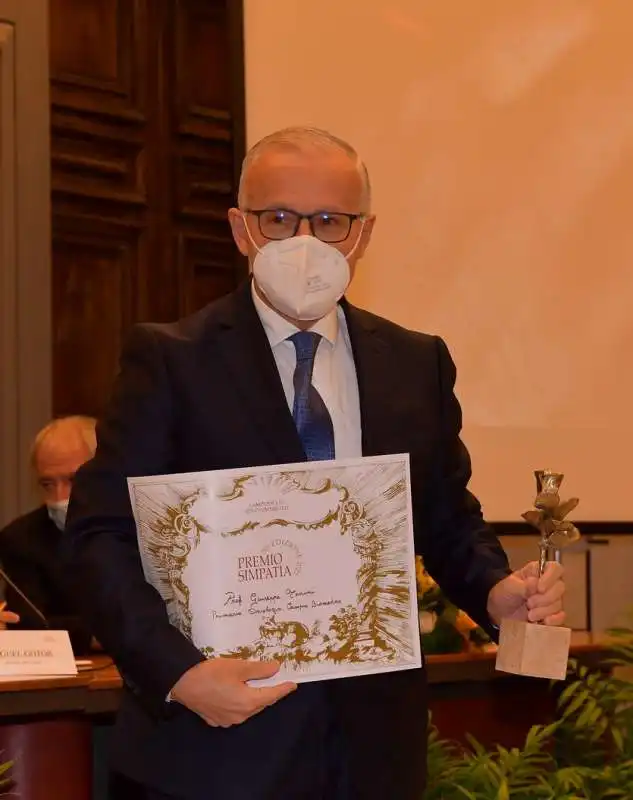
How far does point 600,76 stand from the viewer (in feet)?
17.5

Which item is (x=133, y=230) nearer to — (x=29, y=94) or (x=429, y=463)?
(x=29, y=94)

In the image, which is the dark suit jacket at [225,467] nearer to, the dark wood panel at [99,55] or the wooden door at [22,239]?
the wooden door at [22,239]

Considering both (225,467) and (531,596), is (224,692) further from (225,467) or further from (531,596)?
(531,596)

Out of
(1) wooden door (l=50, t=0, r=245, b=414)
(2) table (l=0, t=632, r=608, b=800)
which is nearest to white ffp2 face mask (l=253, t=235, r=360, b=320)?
(2) table (l=0, t=632, r=608, b=800)

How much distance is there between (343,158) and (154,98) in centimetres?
363

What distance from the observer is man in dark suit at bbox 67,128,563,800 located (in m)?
1.57

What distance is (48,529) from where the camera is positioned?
4094 millimetres

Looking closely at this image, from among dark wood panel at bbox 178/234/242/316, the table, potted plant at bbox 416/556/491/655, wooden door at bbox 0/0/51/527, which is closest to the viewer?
the table

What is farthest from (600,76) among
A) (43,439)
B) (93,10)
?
(43,439)

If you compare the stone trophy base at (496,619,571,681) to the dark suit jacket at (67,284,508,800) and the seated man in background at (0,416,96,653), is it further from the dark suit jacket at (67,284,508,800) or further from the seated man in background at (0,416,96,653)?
the seated man in background at (0,416,96,653)

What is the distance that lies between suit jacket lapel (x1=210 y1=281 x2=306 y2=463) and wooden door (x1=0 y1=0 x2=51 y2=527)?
3.12 metres

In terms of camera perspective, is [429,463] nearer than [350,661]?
No

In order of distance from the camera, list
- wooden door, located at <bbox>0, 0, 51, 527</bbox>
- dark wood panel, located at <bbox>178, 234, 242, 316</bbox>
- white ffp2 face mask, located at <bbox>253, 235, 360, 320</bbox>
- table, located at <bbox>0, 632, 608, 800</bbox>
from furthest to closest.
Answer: dark wood panel, located at <bbox>178, 234, 242, 316</bbox>
wooden door, located at <bbox>0, 0, 51, 527</bbox>
table, located at <bbox>0, 632, 608, 800</bbox>
white ffp2 face mask, located at <bbox>253, 235, 360, 320</bbox>

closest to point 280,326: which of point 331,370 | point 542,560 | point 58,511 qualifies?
point 331,370
